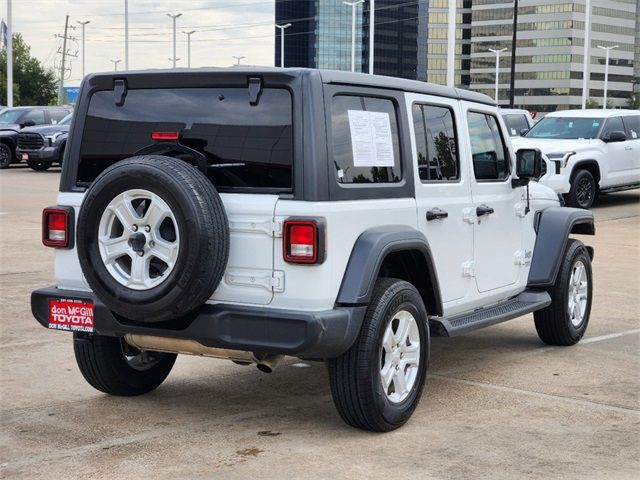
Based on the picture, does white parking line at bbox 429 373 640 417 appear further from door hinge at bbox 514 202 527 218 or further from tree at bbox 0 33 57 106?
tree at bbox 0 33 57 106

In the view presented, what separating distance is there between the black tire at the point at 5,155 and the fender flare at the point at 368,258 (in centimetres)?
2739

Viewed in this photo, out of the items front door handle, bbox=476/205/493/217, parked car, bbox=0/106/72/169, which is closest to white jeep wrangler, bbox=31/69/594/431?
front door handle, bbox=476/205/493/217

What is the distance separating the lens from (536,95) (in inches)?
7795

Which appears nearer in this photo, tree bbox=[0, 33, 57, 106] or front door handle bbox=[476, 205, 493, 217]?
front door handle bbox=[476, 205, 493, 217]

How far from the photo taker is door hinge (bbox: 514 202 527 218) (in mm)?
7508

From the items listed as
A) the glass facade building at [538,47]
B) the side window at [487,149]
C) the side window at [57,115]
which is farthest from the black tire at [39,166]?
the glass facade building at [538,47]

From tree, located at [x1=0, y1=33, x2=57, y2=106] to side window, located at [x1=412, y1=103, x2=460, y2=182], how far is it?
84140mm

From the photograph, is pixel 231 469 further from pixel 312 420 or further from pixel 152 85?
pixel 152 85

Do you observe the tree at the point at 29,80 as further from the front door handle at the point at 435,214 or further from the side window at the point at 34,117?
the front door handle at the point at 435,214

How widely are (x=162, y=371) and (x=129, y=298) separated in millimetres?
1393

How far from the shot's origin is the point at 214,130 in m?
5.55

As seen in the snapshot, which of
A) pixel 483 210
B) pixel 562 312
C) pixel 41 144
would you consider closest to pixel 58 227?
pixel 483 210

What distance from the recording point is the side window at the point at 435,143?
627 centimetres

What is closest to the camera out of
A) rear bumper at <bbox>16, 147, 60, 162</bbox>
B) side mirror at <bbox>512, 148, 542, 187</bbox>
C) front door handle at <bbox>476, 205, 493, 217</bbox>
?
front door handle at <bbox>476, 205, 493, 217</bbox>
